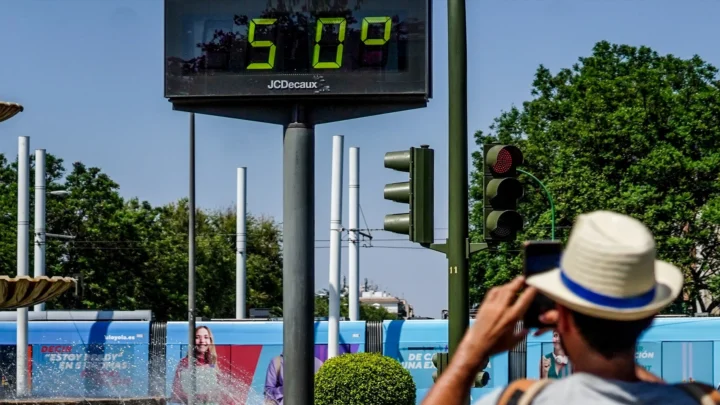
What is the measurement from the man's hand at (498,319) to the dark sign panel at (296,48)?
764cm

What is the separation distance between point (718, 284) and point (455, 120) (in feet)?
117

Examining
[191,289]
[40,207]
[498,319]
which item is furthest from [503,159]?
[40,207]

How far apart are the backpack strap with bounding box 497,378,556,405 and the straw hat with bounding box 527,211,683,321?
18 cm

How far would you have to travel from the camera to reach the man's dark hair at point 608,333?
2791 millimetres

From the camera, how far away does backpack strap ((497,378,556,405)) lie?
280 cm

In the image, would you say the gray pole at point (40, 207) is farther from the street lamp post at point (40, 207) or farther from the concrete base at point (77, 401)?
the concrete base at point (77, 401)

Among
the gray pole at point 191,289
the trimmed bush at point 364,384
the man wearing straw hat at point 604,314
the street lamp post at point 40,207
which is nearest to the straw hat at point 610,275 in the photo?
the man wearing straw hat at point 604,314

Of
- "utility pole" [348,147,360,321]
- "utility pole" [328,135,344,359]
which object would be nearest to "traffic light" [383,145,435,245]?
"utility pole" [328,135,344,359]


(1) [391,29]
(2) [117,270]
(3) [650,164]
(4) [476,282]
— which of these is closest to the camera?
(1) [391,29]

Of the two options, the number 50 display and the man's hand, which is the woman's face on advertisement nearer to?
the number 50 display

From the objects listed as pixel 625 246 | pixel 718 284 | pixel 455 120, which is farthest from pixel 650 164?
pixel 625 246

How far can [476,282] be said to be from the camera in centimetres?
4862

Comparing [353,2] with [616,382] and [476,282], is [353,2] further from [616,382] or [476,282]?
A: [476,282]

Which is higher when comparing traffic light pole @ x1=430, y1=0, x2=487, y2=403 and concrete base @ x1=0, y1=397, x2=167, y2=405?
traffic light pole @ x1=430, y1=0, x2=487, y2=403
